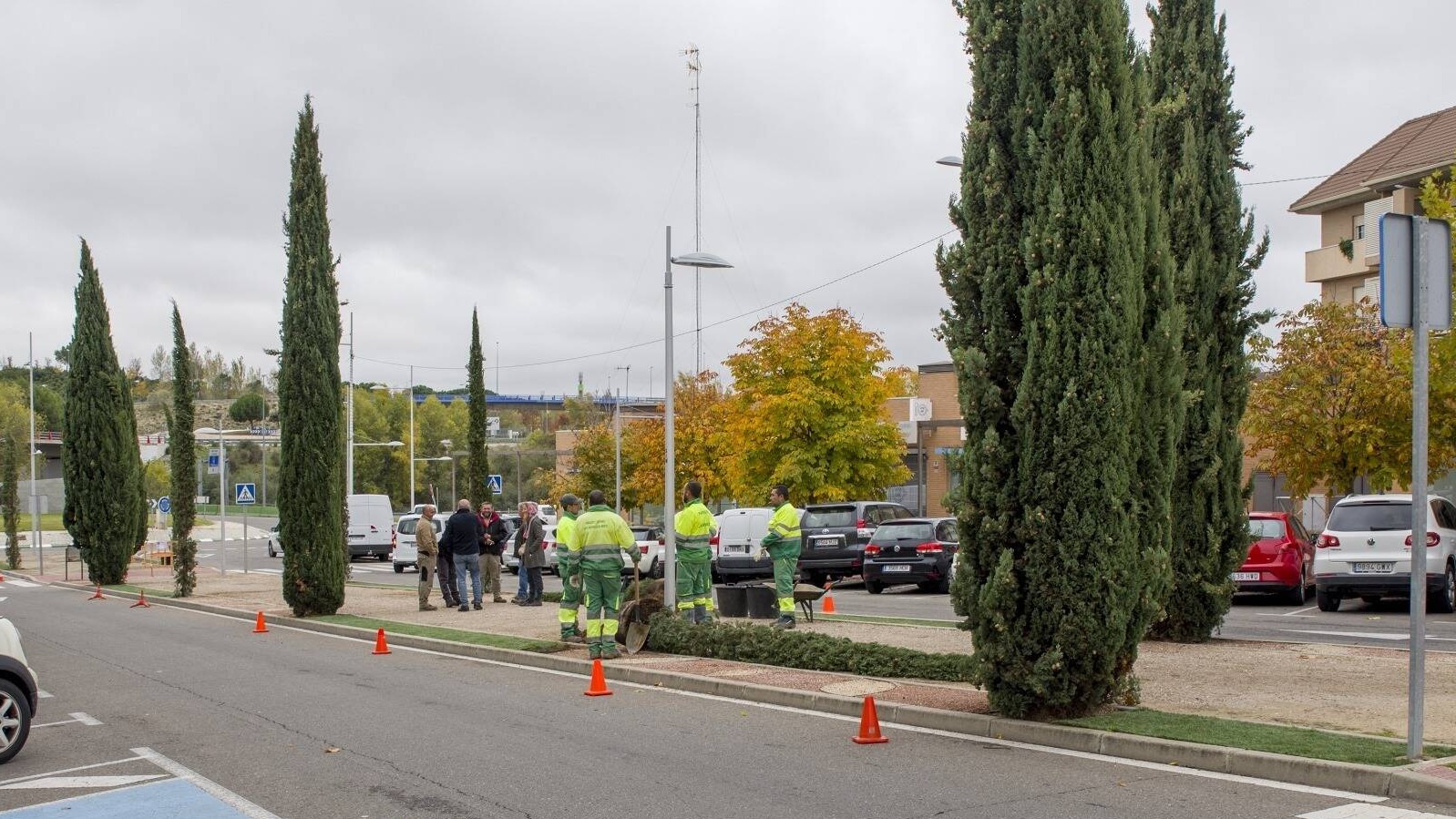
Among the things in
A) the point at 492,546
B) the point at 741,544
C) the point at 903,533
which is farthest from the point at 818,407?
the point at 492,546

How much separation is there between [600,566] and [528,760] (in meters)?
5.48

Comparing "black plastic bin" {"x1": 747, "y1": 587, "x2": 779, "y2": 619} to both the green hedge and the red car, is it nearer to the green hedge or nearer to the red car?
the green hedge

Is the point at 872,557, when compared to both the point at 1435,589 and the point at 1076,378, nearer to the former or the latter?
the point at 1435,589

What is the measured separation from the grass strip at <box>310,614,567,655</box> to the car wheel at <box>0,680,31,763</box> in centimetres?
645

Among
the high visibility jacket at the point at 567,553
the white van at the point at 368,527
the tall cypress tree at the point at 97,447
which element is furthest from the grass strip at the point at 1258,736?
the white van at the point at 368,527

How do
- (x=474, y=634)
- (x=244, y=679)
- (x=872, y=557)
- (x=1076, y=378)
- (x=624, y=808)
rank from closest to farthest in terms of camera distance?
1. (x=624, y=808)
2. (x=1076, y=378)
3. (x=244, y=679)
4. (x=474, y=634)
5. (x=872, y=557)

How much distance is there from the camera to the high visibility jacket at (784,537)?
16.9 meters

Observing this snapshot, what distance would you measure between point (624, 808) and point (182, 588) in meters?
23.9

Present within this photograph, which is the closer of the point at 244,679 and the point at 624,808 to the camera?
the point at 624,808

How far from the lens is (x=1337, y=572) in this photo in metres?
18.7

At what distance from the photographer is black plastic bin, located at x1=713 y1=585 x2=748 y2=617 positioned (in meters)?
17.9

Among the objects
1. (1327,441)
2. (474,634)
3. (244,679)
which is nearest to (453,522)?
(474,634)

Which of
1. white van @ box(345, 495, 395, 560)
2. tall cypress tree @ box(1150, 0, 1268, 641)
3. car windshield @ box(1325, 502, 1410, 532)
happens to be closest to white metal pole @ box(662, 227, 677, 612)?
tall cypress tree @ box(1150, 0, 1268, 641)

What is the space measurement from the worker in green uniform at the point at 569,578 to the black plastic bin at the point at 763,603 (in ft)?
8.42
